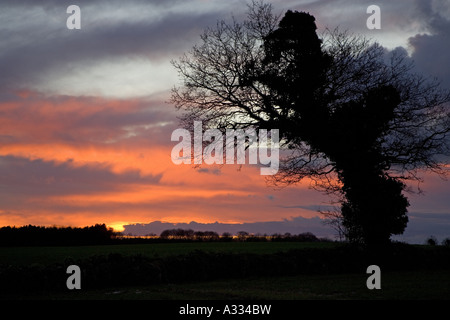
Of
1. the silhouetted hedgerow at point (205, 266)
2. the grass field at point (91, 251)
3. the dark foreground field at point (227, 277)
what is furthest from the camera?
the grass field at point (91, 251)

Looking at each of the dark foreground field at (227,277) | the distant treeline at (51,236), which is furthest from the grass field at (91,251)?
the distant treeline at (51,236)

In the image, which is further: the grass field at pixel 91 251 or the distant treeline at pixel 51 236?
the distant treeline at pixel 51 236

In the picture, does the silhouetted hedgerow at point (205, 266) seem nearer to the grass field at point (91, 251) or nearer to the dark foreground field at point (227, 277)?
the dark foreground field at point (227, 277)

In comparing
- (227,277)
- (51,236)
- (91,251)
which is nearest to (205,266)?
(227,277)

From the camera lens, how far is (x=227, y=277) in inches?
928

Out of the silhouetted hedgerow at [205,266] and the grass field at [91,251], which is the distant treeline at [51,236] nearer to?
the grass field at [91,251]

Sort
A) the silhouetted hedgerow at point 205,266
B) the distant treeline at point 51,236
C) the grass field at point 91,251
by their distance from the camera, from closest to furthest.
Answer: the silhouetted hedgerow at point 205,266, the grass field at point 91,251, the distant treeline at point 51,236

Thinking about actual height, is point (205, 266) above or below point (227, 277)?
above

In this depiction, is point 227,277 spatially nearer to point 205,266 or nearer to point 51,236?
point 205,266

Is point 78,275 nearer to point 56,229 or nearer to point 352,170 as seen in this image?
point 352,170

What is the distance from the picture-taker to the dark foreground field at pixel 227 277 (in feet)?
58.0

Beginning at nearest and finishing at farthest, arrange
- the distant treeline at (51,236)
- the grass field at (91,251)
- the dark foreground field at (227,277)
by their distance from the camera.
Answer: the dark foreground field at (227,277) → the grass field at (91,251) → the distant treeline at (51,236)
